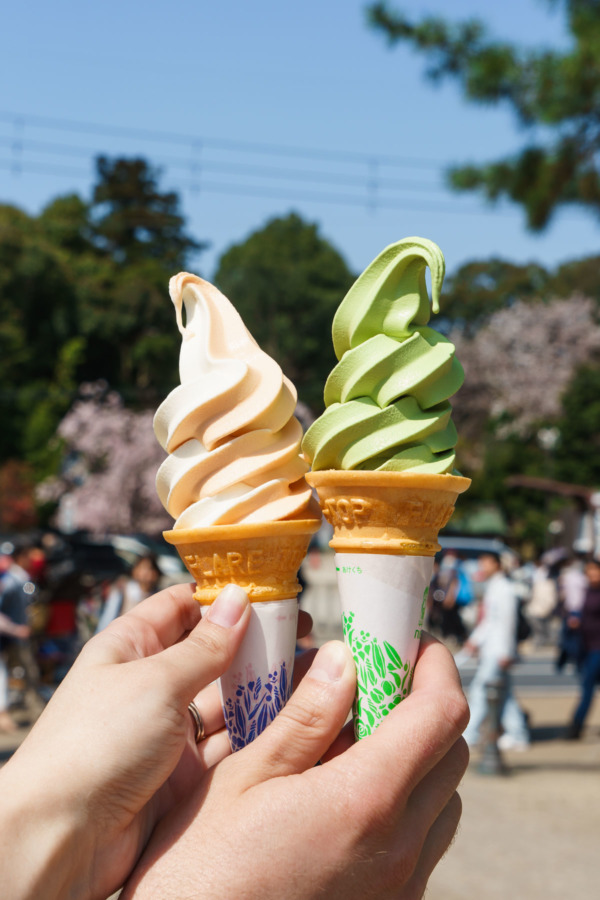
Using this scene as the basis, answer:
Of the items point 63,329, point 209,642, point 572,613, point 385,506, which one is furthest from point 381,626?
point 63,329

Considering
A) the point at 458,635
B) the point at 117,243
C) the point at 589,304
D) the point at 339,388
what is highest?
the point at 117,243

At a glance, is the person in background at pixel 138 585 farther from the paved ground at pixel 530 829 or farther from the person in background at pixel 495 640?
the person in background at pixel 495 640

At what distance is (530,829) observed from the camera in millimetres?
6816

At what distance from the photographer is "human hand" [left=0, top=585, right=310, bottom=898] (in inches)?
63.9

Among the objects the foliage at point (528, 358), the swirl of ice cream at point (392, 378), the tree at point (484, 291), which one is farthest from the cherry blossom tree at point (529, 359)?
the swirl of ice cream at point (392, 378)

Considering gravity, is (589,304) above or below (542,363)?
above

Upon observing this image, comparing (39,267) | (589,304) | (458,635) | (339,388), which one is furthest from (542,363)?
(339,388)

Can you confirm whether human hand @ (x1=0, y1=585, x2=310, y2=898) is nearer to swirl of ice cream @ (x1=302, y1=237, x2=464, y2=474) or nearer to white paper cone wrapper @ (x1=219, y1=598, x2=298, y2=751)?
white paper cone wrapper @ (x1=219, y1=598, x2=298, y2=751)

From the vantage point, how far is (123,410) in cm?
3534

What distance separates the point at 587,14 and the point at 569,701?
28.3 ft

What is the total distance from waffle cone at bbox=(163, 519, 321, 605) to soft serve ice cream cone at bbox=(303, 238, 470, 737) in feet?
0.38

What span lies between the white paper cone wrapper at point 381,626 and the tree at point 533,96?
8.46m

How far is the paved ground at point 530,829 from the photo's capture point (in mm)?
5672

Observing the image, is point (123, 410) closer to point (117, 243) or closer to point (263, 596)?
point (117, 243)
